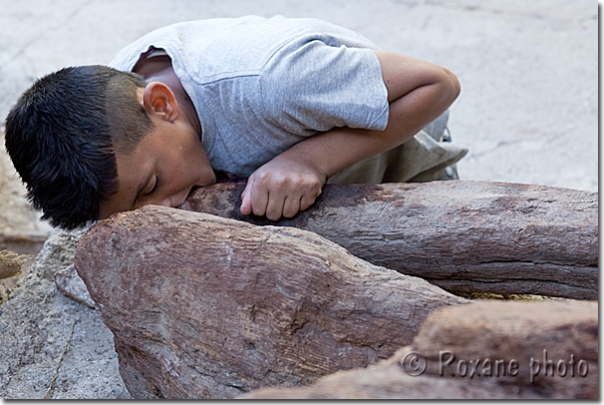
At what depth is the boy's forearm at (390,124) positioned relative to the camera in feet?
4.09

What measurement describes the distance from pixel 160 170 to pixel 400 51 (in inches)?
77.7

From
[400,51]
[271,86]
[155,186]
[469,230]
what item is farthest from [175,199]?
[400,51]

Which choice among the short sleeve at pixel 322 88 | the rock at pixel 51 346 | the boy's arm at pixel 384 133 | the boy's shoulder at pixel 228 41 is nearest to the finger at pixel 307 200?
the boy's arm at pixel 384 133

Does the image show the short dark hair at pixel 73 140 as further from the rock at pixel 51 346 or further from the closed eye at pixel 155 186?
the rock at pixel 51 346

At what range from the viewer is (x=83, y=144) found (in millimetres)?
1107

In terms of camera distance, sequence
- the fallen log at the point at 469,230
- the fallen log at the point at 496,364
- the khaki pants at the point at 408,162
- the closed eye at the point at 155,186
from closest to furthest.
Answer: the fallen log at the point at 496,364, the fallen log at the point at 469,230, the closed eye at the point at 155,186, the khaki pants at the point at 408,162

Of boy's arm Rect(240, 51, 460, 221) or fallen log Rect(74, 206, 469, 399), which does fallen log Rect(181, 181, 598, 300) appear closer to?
boy's arm Rect(240, 51, 460, 221)

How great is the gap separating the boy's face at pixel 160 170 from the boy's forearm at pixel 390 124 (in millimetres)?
173

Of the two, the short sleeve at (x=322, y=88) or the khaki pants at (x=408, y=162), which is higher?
the short sleeve at (x=322, y=88)

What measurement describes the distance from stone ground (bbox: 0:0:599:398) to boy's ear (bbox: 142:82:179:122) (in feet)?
1.52

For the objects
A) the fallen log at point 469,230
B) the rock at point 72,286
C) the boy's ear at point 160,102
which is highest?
the boy's ear at point 160,102

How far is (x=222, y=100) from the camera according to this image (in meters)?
1.23

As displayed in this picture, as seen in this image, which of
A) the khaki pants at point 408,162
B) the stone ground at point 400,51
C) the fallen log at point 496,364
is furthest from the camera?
the khaki pants at point 408,162

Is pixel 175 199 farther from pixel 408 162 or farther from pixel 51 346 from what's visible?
pixel 408 162
